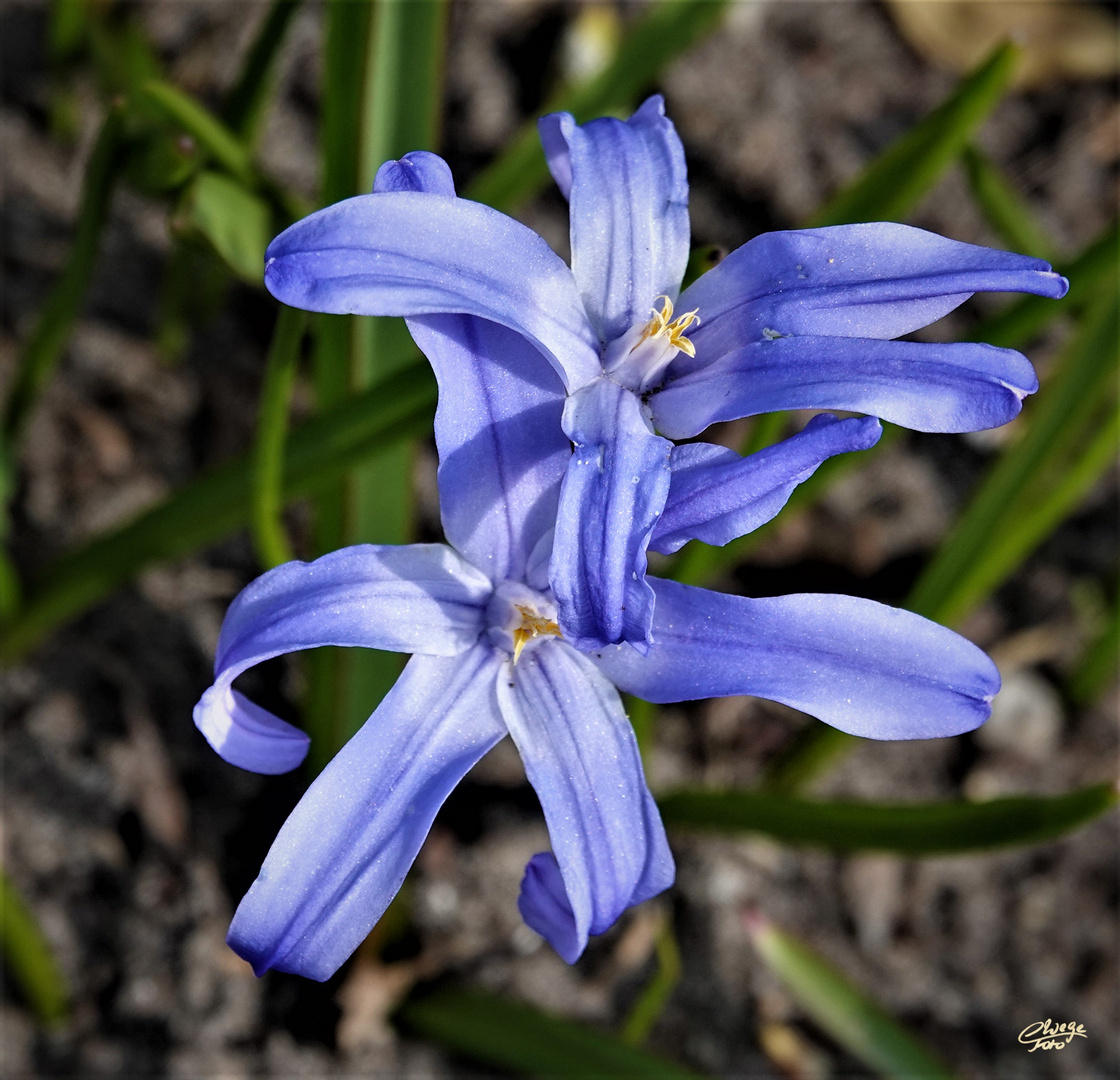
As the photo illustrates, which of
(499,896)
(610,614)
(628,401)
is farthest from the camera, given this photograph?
(499,896)

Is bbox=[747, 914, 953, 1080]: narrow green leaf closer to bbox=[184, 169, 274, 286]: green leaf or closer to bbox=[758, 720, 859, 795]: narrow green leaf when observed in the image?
bbox=[758, 720, 859, 795]: narrow green leaf

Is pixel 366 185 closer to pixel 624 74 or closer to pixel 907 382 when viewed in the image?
pixel 624 74

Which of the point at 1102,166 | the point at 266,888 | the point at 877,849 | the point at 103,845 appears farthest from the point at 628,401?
the point at 1102,166

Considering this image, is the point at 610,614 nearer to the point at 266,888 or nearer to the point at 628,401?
the point at 628,401

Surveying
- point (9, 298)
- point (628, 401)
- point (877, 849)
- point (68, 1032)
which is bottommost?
point (68, 1032)

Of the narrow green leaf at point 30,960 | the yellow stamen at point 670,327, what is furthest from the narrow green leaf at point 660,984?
the yellow stamen at point 670,327

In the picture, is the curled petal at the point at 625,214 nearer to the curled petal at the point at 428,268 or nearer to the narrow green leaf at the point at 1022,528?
the curled petal at the point at 428,268

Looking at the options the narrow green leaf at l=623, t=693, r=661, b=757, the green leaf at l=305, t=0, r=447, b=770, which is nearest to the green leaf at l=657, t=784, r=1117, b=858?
the narrow green leaf at l=623, t=693, r=661, b=757

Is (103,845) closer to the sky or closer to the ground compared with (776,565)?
closer to the ground

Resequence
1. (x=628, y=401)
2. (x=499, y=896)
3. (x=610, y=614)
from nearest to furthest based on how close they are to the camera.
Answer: (x=610, y=614) < (x=628, y=401) < (x=499, y=896)

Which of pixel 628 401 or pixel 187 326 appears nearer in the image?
pixel 628 401
